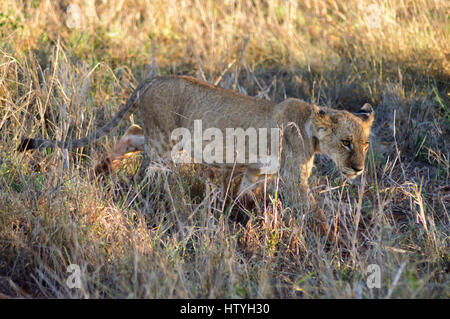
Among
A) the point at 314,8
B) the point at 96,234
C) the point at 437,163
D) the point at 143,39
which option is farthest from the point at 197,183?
the point at 314,8

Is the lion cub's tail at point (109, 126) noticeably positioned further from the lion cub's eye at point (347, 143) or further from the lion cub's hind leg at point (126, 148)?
the lion cub's eye at point (347, 143)

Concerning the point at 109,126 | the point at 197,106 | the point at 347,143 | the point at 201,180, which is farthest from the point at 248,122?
the point at 109,126

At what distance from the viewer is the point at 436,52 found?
6.34 metres

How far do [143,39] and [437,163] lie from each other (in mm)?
3878

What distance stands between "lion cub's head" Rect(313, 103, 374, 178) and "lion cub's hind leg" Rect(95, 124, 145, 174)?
163cm

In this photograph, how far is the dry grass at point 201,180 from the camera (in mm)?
3385

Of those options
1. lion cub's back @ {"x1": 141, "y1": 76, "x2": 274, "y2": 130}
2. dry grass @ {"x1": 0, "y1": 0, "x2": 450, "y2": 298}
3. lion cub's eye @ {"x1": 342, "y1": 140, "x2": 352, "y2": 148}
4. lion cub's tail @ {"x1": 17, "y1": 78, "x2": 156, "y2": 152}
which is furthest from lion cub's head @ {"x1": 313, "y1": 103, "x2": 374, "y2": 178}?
lion cub's tail @ {"x1": 17, "y1": 78, "x2": 156, "y2": 152}

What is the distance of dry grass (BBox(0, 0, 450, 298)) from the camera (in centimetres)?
338

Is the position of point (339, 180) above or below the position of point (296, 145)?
below

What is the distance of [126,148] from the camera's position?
514 centimetres

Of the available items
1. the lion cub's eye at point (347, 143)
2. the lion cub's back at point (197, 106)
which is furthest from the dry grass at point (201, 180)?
the lion cub's back at point (197, 106)

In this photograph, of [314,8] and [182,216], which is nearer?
[182,216]

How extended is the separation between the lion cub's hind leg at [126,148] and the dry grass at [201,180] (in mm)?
139
